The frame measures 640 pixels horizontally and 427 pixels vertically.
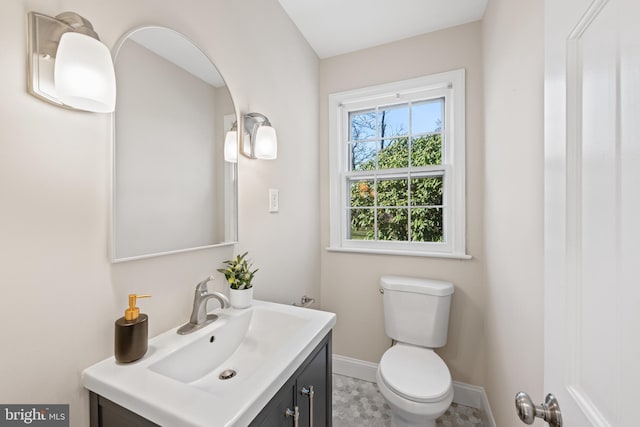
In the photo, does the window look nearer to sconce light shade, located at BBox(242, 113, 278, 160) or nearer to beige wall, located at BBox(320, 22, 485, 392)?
beige wall, located at BBox(320, 22, 485, 392)

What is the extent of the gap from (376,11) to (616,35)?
1.65 metres

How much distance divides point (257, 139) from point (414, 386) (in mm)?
→ 1445

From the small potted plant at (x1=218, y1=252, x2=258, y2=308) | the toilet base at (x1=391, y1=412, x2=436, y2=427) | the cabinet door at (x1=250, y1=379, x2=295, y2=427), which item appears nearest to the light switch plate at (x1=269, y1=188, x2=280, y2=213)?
the small potted plant at (x1=218, y1=252, x2=258, y2=308)

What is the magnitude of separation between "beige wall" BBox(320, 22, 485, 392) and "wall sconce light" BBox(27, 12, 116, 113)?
1.64m

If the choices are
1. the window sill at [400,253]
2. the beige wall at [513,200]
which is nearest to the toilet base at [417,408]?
the beige wall at [513,200]

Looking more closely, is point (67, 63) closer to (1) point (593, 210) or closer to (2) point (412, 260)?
(1) point (593, 210)

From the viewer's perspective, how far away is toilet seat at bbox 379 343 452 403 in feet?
4.17

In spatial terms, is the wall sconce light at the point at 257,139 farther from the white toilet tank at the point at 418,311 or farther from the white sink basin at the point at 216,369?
the white toilet tank at the point at 418,311

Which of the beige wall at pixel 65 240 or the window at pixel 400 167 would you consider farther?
the window at pixel 400 167

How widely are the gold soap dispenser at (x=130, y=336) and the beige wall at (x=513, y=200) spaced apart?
1.27 m

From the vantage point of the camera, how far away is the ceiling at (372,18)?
1.65 m

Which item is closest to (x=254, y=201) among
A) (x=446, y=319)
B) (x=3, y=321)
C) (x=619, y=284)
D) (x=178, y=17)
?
(x=178, y=17)

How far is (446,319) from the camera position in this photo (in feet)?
5.71
